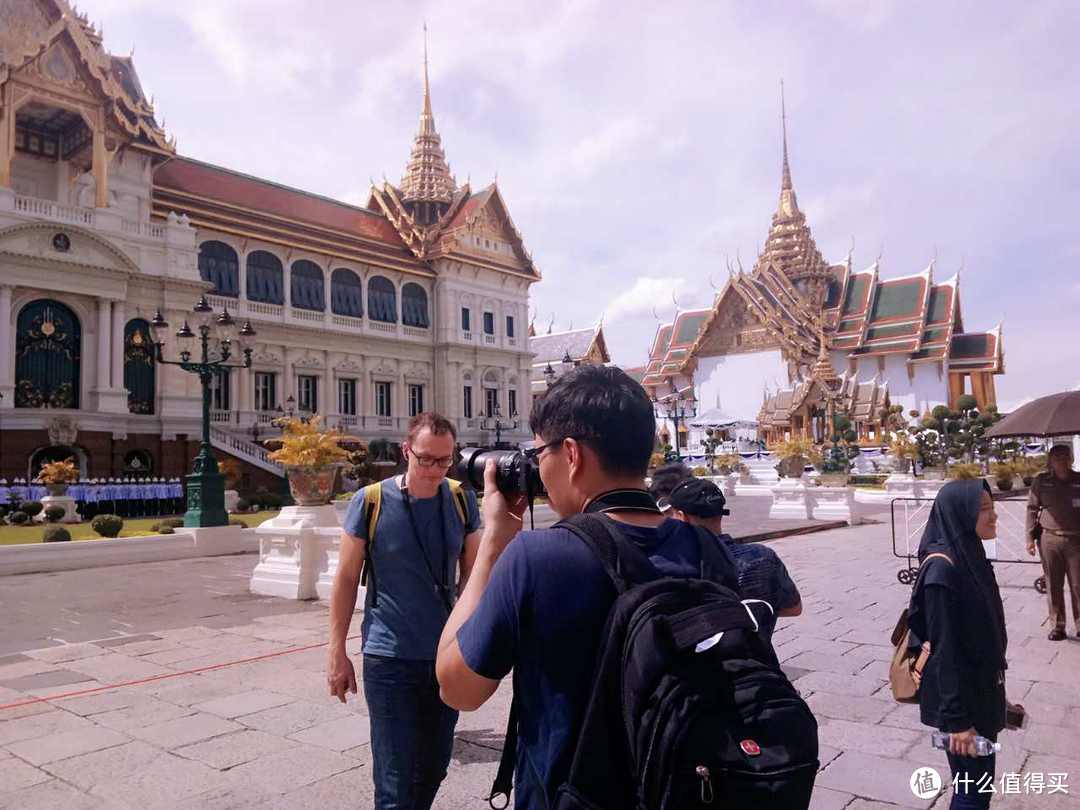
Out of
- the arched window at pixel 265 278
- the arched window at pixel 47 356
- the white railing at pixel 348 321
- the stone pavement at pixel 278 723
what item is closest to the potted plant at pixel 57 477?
the arched window at pixel 47 356

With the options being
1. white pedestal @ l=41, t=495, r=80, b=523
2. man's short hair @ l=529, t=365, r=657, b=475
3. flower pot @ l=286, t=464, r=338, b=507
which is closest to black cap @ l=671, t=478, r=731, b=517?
man's short hair @ l=529, t=365, r=657, b=475

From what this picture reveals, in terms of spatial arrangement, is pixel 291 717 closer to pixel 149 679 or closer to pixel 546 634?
pixel 149 679

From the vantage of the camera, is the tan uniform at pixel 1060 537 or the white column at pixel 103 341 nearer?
the tan uniform at pixel 1060 537

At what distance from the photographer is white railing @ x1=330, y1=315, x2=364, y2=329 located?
110 feet

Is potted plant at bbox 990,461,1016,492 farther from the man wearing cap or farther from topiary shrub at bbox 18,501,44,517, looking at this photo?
topiary shrub at bbox 18,501,44,517

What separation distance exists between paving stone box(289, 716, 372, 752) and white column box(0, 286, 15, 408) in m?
23.0

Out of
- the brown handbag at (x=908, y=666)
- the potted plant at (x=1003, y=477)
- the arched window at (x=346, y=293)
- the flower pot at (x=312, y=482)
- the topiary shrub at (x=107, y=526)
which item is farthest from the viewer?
the arched window at (x=346, y=293)

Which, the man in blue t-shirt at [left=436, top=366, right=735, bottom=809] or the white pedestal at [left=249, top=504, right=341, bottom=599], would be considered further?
the white pedestal at [left=249, top=504, right=341, bottom=599]

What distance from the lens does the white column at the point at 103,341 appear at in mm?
24625

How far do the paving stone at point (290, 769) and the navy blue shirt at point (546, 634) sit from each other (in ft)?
8.19

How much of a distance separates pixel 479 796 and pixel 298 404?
97.9 ft

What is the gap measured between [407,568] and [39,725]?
3117mm

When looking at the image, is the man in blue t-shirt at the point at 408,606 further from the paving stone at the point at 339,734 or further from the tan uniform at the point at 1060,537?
the tan uniform at the point at 1060,537

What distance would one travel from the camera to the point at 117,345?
25.1m
